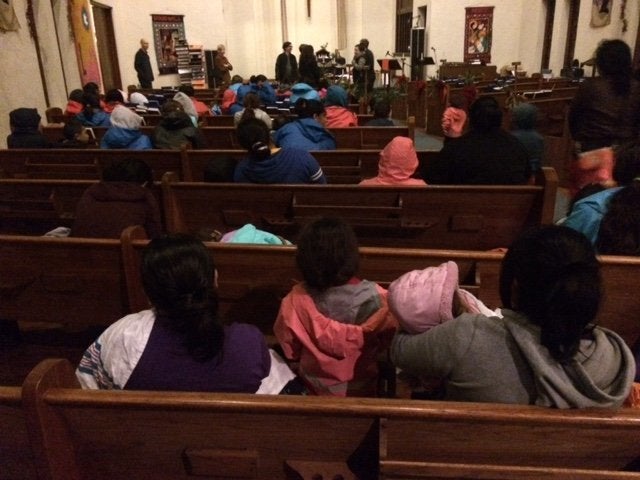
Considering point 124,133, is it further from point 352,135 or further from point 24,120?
point 352,135

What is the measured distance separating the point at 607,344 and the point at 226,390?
0.83m

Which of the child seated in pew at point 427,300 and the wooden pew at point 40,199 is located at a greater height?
the child seated in pew at point 427,300

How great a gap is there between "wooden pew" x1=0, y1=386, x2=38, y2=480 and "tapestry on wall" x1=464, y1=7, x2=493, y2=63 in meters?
13.8

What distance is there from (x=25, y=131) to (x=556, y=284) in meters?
4.73

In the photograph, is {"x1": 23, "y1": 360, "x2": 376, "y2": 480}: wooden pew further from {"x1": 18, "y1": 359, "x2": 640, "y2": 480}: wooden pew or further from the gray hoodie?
the gray hoodie

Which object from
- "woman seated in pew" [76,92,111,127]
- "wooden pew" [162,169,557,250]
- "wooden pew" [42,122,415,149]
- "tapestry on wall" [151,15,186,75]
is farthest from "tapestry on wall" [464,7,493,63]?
"wooden pew" [162,169,557,250]

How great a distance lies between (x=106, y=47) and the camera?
34.3 ft

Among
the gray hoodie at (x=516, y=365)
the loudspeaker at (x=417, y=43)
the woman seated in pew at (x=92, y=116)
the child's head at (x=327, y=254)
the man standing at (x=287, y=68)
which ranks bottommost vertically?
the gray hoodie at (x=516, y=365)

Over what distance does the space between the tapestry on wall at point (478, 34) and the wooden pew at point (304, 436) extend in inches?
537

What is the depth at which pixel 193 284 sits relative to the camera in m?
1.22

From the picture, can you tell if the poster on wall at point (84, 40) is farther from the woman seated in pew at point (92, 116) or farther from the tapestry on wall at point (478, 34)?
the tapestry on wall at point (478, 34)

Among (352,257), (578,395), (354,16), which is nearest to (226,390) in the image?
(352,257)

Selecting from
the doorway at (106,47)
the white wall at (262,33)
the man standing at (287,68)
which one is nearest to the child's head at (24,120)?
the white wall at (262,33)

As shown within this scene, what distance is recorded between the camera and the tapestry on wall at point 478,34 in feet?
42.4
